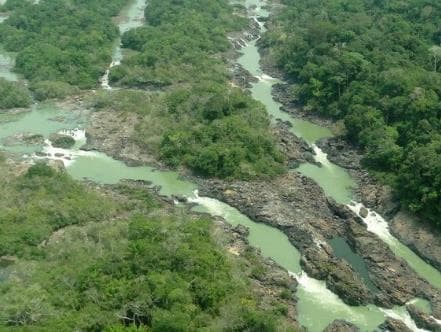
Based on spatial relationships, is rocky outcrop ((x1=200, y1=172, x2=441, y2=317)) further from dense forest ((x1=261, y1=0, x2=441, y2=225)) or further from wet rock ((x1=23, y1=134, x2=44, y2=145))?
wet rock ((x1=23, y1=134, x2=44, y2=145))

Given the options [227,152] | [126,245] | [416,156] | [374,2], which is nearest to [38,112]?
[227,152]

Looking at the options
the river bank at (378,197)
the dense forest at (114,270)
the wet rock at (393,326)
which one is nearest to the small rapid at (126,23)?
the river bank at (378,197)

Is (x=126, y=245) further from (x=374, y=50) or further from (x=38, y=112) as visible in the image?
(x=374, y=50)

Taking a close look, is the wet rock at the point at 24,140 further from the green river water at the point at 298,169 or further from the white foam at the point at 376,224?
the white foam at the point at 376,224

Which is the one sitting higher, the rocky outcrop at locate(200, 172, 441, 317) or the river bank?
the river bank

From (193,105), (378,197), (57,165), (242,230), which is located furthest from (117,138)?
(378,197)

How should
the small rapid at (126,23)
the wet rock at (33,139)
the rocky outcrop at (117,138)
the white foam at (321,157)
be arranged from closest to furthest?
the rocky outcrop at (117,138), the white foam at (321,157), the wet rock at (33,139), the small rapid at (126,23)

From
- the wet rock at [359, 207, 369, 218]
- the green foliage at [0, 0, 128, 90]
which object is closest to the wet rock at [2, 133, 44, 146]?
the green foliage at [0, 0, 128, 90]
